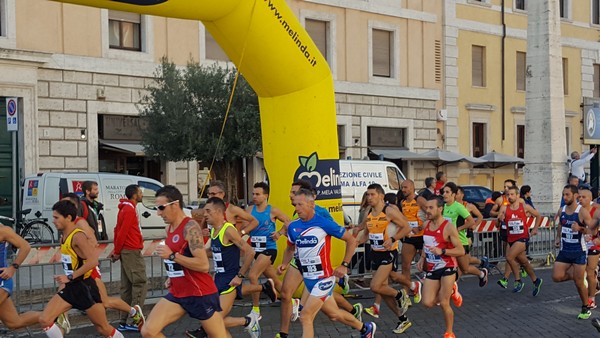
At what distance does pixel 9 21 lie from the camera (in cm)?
2167

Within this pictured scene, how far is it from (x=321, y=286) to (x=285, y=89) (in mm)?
4032

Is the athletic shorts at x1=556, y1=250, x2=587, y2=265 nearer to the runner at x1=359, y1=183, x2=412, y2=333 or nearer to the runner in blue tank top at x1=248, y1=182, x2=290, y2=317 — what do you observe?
the runner at x1=359, y1=183, x2=412, y2=333

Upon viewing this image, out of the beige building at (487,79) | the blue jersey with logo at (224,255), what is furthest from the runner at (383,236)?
the beige building at (487,79)

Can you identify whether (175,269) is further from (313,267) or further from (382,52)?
(382,52)

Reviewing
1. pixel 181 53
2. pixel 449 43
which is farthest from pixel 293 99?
pixel 449 43

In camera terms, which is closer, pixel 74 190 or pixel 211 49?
pixel 74 190

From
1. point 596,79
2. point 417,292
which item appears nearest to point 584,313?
point 417,292

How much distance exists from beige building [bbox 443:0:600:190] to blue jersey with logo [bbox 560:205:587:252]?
21414 millimetres

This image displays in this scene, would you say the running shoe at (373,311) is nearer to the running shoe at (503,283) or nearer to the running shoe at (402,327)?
the running shoe at (402,327)

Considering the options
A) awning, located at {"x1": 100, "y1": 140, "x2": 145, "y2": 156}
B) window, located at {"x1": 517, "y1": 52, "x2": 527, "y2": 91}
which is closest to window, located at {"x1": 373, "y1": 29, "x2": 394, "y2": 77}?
window, located at {"x1": 517, "y1": 52, "x2": 527, "y2": 91}

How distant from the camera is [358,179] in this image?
21125 millimetres

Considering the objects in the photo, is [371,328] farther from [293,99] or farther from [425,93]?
[425,93]

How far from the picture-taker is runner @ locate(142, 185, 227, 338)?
7.50 metres

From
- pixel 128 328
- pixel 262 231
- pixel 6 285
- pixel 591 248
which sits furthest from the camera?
pixel 591 248
